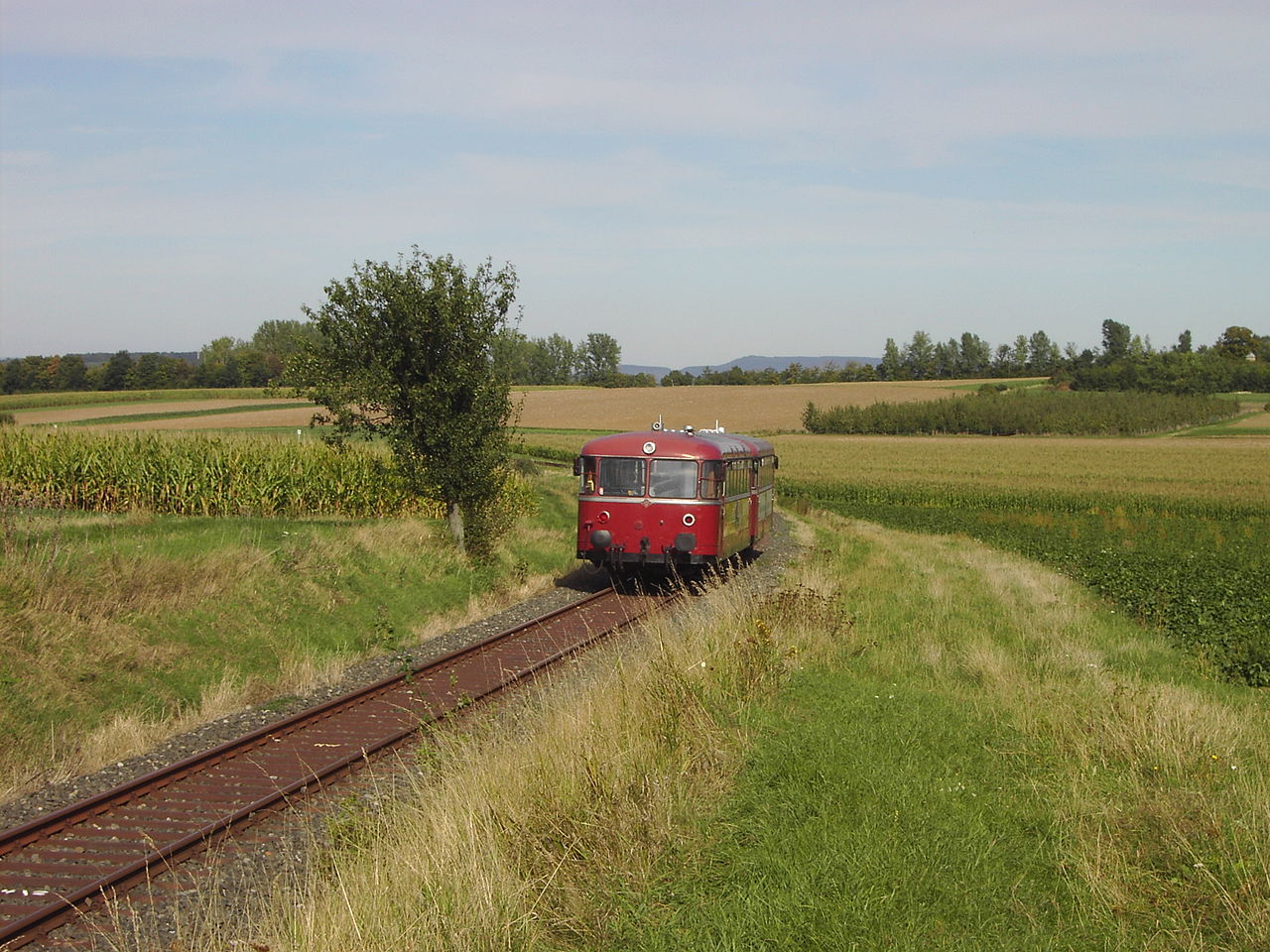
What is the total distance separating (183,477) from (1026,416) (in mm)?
81019

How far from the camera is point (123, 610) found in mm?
12688

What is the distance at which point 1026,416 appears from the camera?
90.2 meters

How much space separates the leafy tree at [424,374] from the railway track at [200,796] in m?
7.38

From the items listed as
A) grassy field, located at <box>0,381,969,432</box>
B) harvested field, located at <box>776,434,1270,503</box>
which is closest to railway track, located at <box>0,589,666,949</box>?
harvested field, located at <box>776,434,1270,503</box>

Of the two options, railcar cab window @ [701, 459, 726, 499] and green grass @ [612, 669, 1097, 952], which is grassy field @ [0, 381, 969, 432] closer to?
railcar cab window @ [701, 459, 726, 499]

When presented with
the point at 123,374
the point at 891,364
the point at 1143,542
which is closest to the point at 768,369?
the point at 891,364

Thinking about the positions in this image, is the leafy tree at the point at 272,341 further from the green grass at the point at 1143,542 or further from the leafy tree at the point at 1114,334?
the leafy tree at the point at 1114,334

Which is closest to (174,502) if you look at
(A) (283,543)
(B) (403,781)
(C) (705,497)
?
(A) (283,543)

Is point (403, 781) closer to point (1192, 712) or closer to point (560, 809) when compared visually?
point (560, 809)

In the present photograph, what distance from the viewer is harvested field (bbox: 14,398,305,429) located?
59219 millimetres

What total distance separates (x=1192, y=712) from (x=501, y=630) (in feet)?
31.9

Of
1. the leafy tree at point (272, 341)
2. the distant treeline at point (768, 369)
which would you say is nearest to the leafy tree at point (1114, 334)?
the distant treeline at point (768, 369)

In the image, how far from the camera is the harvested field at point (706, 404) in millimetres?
89562

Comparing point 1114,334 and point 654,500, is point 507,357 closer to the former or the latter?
point 654,500
